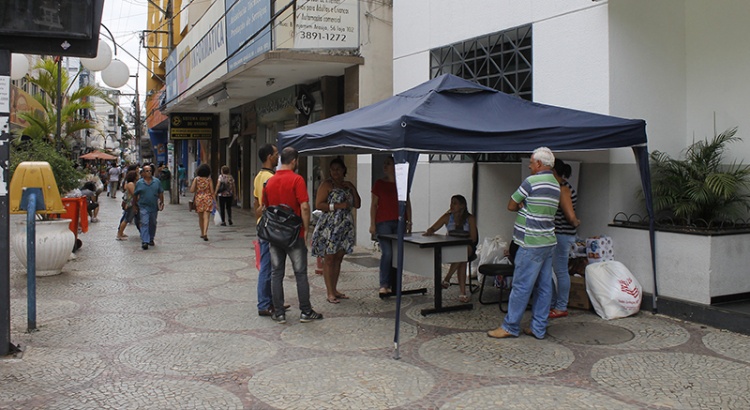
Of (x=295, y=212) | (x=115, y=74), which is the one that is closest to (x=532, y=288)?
(x=295, y=212)

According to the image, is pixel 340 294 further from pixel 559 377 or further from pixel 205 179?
pixel 205 179

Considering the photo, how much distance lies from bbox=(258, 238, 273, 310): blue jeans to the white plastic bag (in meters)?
3.44

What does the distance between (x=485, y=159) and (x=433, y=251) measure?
291cm

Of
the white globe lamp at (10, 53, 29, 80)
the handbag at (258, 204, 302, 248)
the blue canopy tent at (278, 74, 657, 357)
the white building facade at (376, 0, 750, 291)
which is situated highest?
the white globe lamp at (10, 53, 29, 80)

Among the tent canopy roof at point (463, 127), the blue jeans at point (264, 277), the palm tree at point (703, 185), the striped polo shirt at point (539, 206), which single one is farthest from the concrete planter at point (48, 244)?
the palm tree at point (703, 185)

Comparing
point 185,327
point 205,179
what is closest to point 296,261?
point 185,327

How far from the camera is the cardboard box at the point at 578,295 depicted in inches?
271

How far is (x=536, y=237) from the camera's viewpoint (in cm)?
559

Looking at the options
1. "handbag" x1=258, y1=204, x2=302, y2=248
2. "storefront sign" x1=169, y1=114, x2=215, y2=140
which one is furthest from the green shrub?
"storefront sign" x1=169, y1=114, x2=215, y2=140

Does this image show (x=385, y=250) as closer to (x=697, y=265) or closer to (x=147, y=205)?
(x=697, y=265)

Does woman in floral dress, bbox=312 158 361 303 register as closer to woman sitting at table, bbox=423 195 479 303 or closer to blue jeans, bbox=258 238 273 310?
blue jeans, bbox=258 238 273 310

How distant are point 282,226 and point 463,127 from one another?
2.02 metres

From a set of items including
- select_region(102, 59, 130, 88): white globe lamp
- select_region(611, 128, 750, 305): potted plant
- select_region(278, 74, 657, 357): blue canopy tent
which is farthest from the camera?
select_region(102, 59, 130, 88): white globe lamp

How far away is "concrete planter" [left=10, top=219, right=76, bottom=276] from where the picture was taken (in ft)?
28.2
